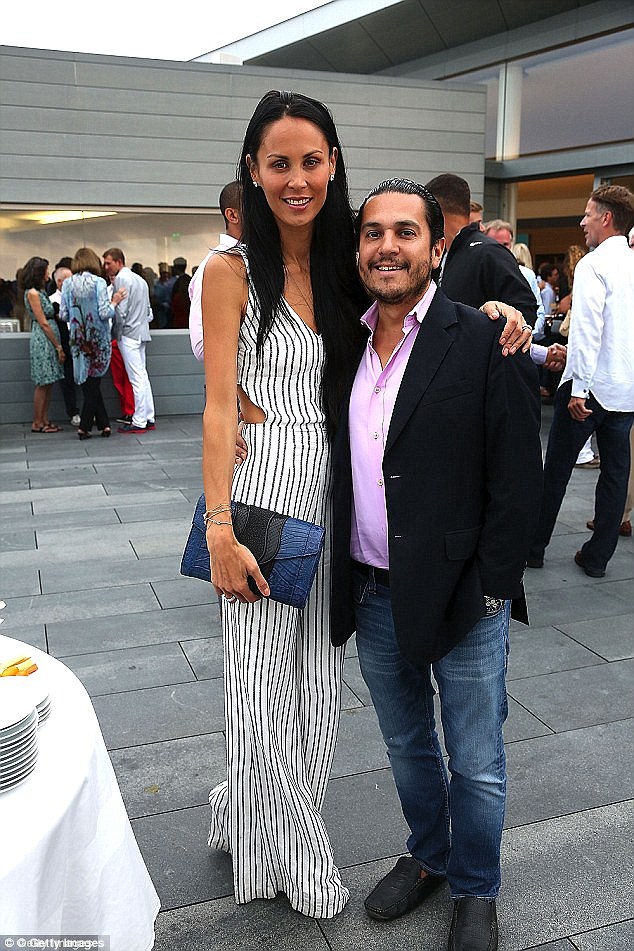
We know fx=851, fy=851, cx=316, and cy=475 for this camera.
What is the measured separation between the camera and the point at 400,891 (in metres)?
2.21

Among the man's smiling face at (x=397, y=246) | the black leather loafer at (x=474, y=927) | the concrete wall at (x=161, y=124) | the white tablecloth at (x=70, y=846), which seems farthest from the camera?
the concrete wall at (x=161, y=124)

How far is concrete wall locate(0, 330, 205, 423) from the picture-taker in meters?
10.0

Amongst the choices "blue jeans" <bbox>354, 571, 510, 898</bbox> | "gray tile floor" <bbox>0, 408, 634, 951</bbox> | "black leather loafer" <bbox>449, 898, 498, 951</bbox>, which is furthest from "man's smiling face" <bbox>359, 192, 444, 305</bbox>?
"gray tile floor" <bbox>0, 408, 634, 951</bbox>

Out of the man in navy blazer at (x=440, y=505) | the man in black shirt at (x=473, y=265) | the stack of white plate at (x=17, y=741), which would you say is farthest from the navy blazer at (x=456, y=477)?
the man in black shirt at (x=473, y=265)

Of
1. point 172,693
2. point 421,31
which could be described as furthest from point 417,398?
point 421,31

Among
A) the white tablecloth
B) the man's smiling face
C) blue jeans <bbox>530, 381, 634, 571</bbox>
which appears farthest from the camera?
blue jeans <bbox>530, 381, 634, 571</bbox>

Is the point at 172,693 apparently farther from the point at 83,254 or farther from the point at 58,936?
the point at 83,254

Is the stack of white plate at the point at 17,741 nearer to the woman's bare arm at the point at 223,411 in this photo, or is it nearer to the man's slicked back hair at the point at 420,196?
the woman's bare arm at the point at 223,411

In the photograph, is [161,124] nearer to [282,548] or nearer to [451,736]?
[282,548]

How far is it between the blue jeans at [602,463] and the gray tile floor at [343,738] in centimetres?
23

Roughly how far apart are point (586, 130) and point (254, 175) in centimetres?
1305

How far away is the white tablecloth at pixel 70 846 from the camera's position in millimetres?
1286

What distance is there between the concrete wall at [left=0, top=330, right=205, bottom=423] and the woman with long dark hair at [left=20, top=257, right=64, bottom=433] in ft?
1.76

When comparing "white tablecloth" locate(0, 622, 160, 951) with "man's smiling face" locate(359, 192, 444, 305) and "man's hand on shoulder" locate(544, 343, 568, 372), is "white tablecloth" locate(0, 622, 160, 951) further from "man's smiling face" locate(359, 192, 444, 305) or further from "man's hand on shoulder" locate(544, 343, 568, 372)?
"man's hand on shoulder" locate(544, 343, 568, 372)
